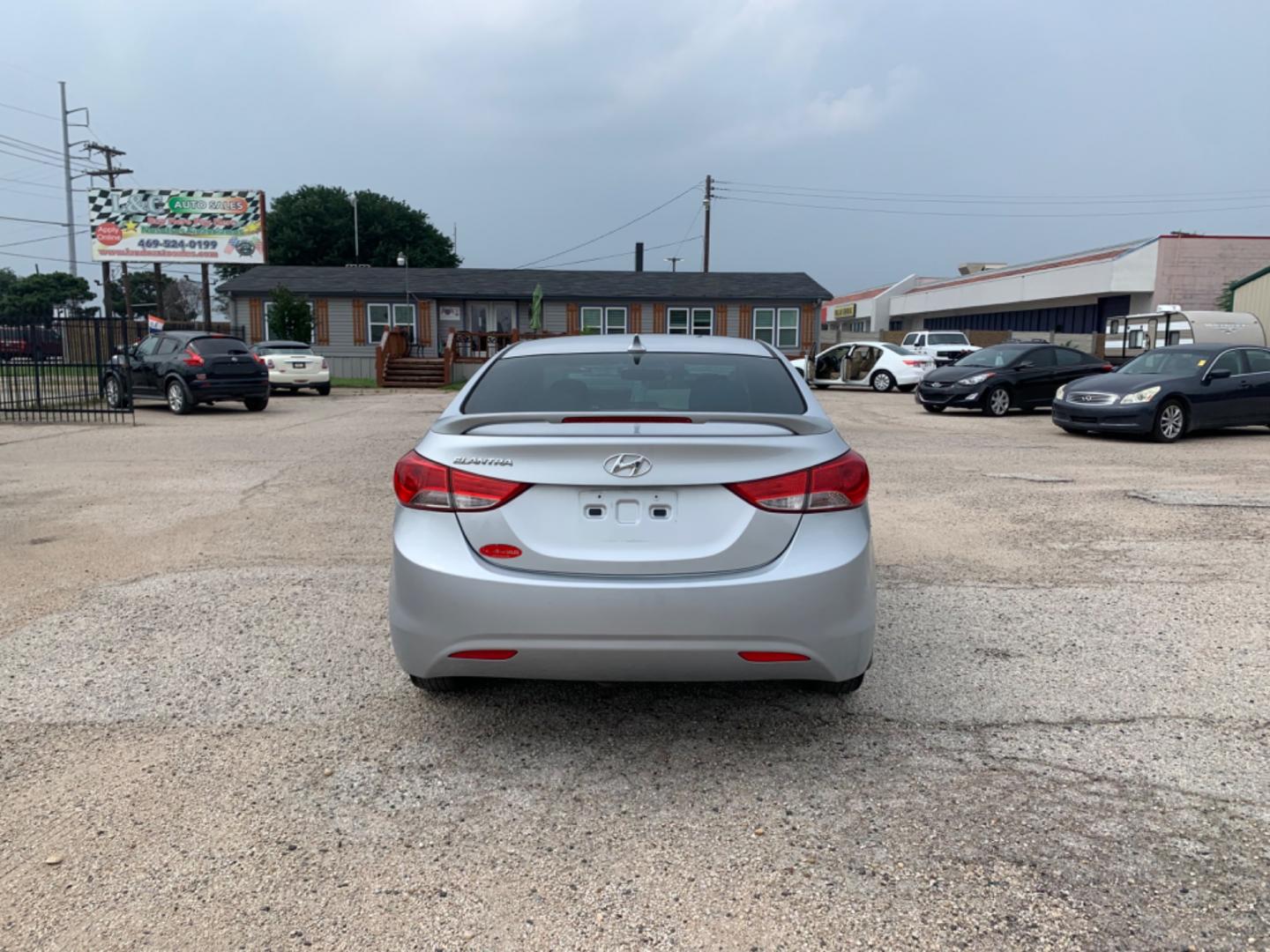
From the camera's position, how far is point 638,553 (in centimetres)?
326

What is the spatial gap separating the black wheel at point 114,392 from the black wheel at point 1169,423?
1787cm

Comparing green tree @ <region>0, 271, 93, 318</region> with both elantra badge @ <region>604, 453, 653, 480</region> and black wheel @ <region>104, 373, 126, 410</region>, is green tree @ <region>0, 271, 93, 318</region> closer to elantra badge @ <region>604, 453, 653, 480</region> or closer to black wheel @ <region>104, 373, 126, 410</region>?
black wheel @ <region>104, 373, 126, 410</region>

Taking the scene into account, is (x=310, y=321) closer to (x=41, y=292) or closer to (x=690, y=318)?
(x=690, y=318)

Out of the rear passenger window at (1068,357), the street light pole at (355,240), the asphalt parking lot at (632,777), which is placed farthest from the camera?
the street light pole at (355,240)

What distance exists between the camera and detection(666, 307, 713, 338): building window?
41125 mm

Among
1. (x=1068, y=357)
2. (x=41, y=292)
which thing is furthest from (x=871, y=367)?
(x=41, y=292)

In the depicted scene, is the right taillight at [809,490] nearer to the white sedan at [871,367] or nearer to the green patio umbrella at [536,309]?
the white sedan at [871,367]

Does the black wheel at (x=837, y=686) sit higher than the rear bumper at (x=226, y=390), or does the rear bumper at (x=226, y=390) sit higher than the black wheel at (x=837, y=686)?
the rear bumper at (x=226, y=390)

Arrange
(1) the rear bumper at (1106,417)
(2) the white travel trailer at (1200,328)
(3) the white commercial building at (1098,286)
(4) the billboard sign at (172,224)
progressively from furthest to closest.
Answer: (3) the white commercial building at (1098,286) < (4) the billboard sign at (172,224) < (2) the white travel trailer at (1200,328) < (1) the rear bumper at (1106,417)

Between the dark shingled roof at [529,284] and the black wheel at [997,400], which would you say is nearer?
the black wheel at [997,400]

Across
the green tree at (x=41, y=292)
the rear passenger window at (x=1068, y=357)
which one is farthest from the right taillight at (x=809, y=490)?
the green tree at (x=41, y=292)

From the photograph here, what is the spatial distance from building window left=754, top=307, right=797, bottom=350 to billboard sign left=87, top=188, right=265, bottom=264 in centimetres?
2030

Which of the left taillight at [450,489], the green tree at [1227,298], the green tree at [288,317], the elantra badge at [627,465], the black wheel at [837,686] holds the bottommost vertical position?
the black wheel at [837,686]

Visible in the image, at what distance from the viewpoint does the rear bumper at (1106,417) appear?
44.3ft
